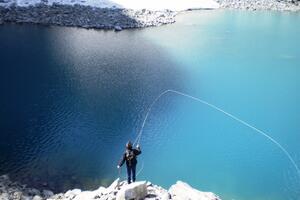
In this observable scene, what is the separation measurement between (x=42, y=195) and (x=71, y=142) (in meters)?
4.78

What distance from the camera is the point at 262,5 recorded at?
53594 mm

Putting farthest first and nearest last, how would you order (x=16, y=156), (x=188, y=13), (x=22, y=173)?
(x=188, y=13) < (x=16, y=156) < (x=22, y=173)

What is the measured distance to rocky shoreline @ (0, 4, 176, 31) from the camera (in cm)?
3956

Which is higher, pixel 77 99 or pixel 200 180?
pixel 77 99

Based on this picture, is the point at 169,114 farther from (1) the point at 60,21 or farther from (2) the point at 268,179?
(1) the point at 60,21

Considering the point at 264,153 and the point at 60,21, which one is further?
the point at 60,21

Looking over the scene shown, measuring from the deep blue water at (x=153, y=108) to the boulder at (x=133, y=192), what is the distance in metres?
5.80

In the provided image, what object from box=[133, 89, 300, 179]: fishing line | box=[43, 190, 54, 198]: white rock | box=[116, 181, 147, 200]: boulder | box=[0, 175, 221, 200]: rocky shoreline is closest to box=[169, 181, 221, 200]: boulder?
box=[0, 175, 221, 200]: rocky shoreline

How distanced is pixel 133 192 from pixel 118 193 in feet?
2.18

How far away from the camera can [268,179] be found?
61.0 ft

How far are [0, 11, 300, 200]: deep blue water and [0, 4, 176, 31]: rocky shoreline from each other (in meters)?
1.54

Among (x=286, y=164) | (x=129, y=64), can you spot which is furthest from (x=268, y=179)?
(x=129, y=64)

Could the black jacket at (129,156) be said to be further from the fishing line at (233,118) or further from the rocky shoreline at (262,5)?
the rocky shoreline at (262,5)

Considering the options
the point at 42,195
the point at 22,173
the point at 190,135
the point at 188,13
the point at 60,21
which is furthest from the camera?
the point at 188,13
